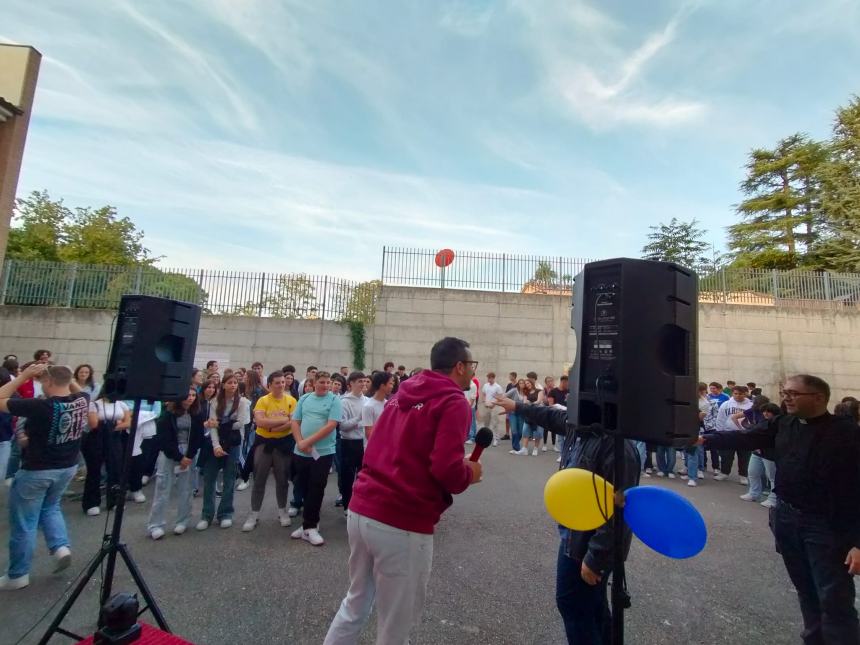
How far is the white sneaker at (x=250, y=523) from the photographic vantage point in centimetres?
507

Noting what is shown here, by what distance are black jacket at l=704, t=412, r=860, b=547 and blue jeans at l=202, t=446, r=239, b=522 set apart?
5.11 meters

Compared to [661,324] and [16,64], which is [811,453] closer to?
[661,324]

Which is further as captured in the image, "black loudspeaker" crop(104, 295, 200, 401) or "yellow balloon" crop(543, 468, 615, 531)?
"black loudspeaker" crop(104, 295, 200, 401)

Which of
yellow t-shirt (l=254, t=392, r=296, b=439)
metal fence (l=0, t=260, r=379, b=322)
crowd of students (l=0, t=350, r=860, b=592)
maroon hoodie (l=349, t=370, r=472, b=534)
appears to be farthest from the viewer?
metal fence (l=0, t=260, r=379, b=322)

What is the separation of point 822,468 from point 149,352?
4.73 m

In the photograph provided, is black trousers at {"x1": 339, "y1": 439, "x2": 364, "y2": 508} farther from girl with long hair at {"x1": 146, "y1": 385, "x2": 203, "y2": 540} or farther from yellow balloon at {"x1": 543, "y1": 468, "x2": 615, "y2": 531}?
yellow balloon at {"x1": 543, "y1": 468, "x2": 615, "y2": 531}

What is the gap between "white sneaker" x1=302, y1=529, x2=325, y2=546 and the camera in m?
4.69

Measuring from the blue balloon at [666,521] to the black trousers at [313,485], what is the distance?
3766 mm

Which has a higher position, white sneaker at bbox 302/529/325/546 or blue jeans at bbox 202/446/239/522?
blue jeans at bbox 202/446/239/522

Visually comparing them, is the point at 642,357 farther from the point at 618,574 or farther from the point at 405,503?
the point at 405,503

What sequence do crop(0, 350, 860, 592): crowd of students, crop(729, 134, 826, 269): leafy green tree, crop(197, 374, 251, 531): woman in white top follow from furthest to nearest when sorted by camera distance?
1. crop(729, 134, 826, 269): leafy green tree
2. crop(197, 374, 251, 531): woman in white top
3. crop(0, 350, 860, 592): crowd of students

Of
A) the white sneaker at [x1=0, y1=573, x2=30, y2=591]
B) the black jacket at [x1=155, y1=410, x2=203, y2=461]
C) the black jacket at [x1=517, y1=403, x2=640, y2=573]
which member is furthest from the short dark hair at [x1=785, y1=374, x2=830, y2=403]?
the white sneaker at [x1=0, y1=573, x2=30, y2=591]

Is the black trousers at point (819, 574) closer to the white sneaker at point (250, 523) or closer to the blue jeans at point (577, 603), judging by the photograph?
the blue jeans at point (577, 603)

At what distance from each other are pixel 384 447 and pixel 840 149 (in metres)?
32.1
